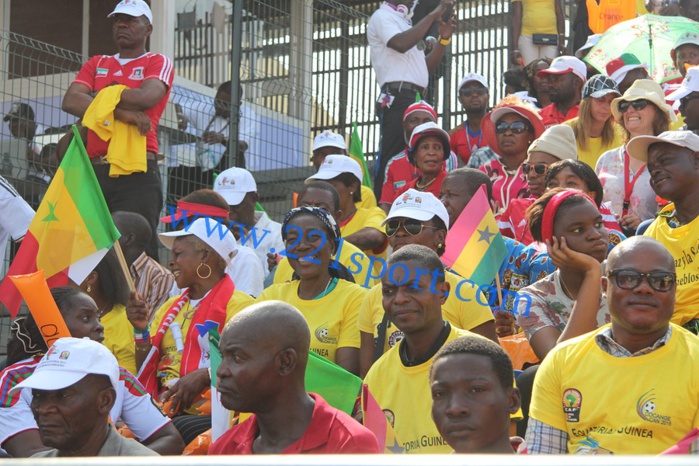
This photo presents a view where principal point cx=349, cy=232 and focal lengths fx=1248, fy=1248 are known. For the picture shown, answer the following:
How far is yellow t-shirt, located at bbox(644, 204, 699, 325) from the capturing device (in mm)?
6227

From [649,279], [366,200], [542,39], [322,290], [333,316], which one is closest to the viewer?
[649,279]

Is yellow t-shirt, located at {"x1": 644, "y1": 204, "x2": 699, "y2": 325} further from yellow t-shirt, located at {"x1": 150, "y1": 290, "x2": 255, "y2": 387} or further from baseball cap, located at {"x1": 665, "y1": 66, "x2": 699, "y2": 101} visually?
baseball cap, located at {"x1": 665, "y1": 66, "x2": 699, "y2": 101}

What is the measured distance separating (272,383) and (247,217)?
5008 mm

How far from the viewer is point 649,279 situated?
4.90 meters

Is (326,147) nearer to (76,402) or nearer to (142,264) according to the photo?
(142,264)

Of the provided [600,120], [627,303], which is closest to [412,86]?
[600,120]

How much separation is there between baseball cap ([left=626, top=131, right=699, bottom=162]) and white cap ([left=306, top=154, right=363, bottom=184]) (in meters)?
2.93

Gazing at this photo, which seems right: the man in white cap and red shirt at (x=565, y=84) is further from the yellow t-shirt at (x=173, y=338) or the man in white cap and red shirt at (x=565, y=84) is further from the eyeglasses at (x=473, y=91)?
the yellow t-shirt at (x=173, y=338)

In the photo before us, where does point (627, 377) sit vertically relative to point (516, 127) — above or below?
below

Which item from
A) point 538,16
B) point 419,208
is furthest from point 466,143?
point 419,208

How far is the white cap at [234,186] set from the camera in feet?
31.8

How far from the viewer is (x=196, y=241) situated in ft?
25.0

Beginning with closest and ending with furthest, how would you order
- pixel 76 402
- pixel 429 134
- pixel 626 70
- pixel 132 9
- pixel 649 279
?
pixel 649 279 → pixel 76 402 → pixel 132 9 → pixel 429 134 → pixel 626 70

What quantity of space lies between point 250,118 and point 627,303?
7261mm
